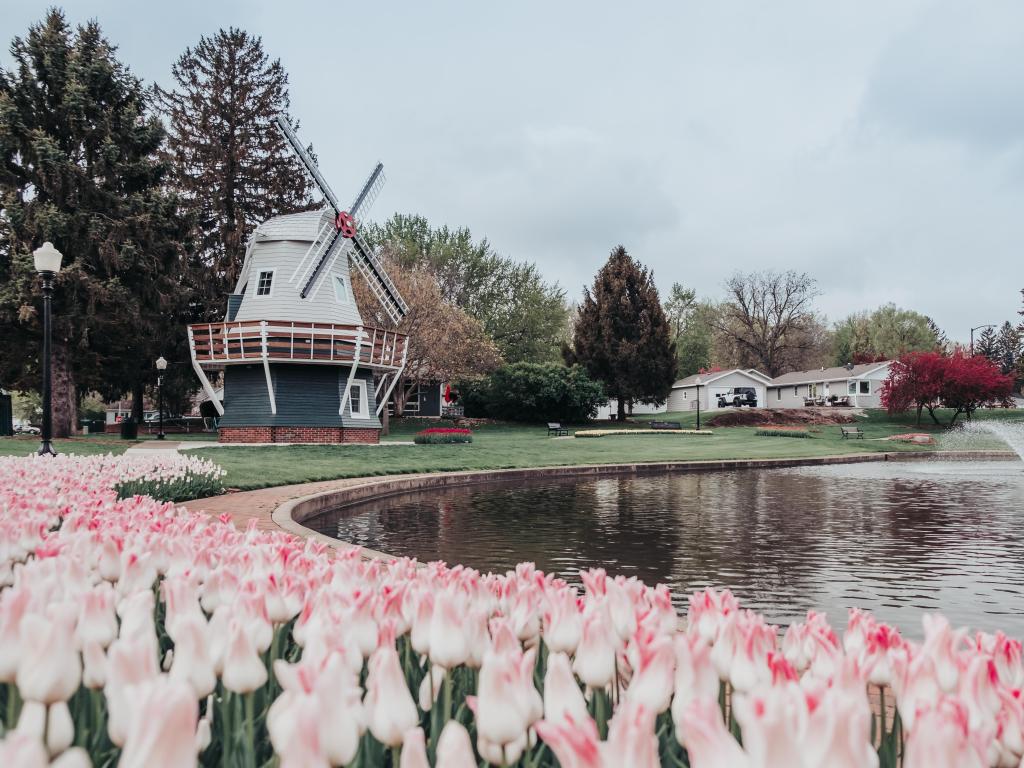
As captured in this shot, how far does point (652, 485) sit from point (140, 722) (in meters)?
18.3

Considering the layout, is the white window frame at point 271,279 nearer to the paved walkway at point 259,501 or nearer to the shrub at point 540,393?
the paved walkway at point 259,501

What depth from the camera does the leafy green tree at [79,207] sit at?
26531mm

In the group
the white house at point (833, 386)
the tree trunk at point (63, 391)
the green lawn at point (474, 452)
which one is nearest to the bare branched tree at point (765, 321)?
the white house at point (833, 386)

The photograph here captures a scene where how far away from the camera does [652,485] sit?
62.4 ft

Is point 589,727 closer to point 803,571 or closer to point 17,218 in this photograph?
point 803,571

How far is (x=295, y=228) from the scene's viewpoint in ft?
103

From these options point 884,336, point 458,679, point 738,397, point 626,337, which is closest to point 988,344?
point 884,336

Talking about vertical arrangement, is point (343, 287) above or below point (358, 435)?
above

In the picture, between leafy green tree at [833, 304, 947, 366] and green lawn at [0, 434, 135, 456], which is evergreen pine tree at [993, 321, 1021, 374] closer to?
leafy green tree at [833, 304, 947, 366]

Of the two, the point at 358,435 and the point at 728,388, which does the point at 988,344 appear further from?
the point at 358,435

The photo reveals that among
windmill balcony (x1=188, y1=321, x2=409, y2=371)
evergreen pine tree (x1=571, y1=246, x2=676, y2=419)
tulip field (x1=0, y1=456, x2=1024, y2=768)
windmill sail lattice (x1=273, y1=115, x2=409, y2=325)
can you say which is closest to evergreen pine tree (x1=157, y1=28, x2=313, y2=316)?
windmill sail lattice (x1=273, y1=115, x2=409, y2=325)

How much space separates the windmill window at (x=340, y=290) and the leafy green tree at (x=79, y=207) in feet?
20.6

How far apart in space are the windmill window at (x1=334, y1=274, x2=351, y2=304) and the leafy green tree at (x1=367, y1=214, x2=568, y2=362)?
25030mm

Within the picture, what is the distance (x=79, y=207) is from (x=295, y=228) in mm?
7525
